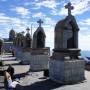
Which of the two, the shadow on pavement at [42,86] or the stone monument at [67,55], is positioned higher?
the stone monument at [67,55]

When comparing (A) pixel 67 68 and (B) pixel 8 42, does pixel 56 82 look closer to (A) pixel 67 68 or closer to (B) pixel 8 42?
(A) pixel 67 68

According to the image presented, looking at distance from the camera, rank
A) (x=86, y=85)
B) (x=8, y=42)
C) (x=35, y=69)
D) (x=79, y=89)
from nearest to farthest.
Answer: (x=79, y=89) → (x=86, y=85) → (x=35, y=69) → (x=8, y=42)

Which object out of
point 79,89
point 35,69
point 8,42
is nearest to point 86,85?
point 79,89

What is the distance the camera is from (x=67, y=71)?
807 inches

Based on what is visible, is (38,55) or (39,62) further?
(38,55)

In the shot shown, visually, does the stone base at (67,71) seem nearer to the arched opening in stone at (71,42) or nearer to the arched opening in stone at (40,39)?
the arched opening in stone at (71,42)

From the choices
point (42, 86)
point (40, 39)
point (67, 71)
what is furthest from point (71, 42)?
point (40, 39)

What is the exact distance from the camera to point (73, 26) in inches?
868

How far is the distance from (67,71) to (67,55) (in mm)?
1204

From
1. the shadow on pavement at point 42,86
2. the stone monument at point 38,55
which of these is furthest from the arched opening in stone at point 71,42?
the stone monument at point 38,55

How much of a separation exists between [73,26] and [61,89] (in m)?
5.81

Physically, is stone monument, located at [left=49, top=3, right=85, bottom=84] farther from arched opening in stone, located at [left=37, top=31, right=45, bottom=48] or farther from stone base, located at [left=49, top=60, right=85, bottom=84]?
arched opening in stone, located at [left=37, top=31, right=45, bottom=48]

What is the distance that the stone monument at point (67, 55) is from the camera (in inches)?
810

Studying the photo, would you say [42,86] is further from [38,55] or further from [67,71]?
[38,55]
